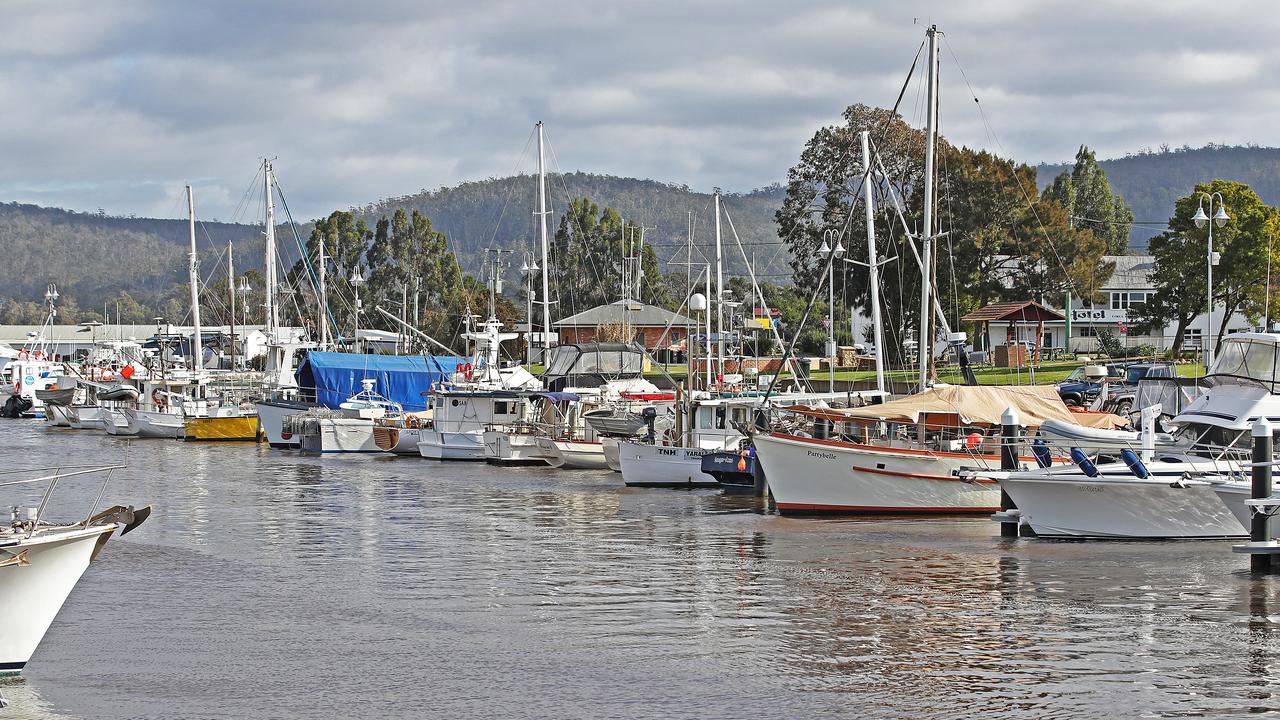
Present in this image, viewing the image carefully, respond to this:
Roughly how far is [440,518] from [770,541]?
387 inches

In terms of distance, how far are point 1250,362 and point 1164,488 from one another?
5431mm

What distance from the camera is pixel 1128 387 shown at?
52.0 meters

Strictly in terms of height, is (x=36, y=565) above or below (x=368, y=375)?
below

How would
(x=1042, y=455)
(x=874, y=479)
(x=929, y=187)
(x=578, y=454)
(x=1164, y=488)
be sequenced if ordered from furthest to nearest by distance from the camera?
(x=578, y=454), (x=929, y=187), (x=874, y=479), (x=1042, y=455), (x=1164, y=488)

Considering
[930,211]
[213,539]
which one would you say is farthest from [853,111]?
[213,539]

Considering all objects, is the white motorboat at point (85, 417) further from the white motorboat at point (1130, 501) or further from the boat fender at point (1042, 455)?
the white motorboat at point (1130, 501)

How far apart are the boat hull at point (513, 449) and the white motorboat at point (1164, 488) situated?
29.8 meters

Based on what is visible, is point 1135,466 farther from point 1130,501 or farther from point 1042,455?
point 1042,455

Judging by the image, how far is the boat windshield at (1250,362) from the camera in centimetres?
3105

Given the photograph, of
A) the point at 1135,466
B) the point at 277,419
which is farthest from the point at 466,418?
the point at 1135,466

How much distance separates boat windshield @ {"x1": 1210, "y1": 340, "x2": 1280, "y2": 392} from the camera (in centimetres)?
3105

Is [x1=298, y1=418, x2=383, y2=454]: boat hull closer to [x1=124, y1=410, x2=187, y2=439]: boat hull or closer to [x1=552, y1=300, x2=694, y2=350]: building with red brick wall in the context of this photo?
[x1=124, y1=410, x2=187, y2=439]: boat hull

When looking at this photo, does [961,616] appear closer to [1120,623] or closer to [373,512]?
[1120,623]

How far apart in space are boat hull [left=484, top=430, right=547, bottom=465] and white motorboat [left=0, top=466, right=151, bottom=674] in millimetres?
39814
